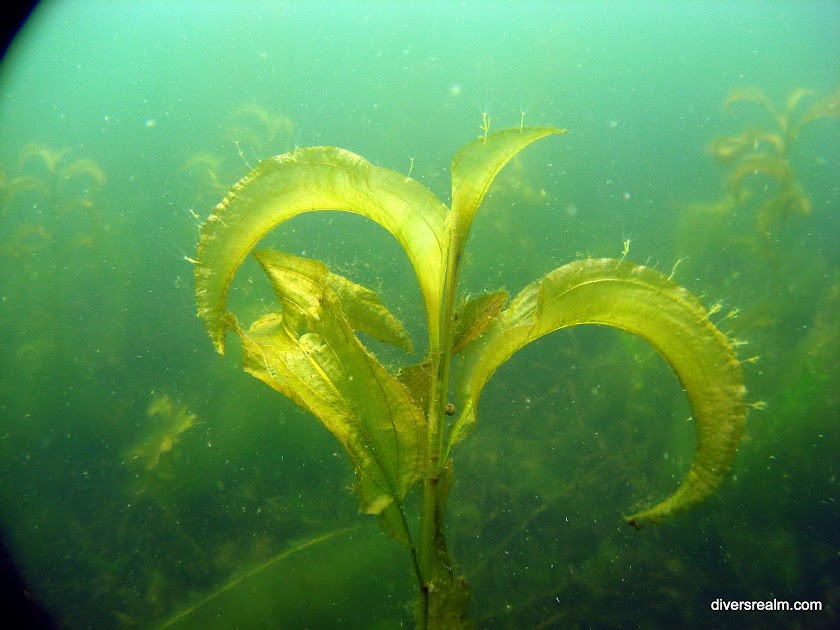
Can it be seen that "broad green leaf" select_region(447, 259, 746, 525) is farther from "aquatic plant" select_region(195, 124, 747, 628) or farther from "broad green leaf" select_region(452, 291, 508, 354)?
"broad green leaf" select_region(452, 291, 508, 354)

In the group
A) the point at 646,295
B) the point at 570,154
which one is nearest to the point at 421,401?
the point at 646,295

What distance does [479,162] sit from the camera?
4.47ft

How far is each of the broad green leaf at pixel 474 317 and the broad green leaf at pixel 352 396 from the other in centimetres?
33

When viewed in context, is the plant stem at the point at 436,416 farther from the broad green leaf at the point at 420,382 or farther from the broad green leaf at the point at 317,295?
the broad green leaf at the point at 317,295

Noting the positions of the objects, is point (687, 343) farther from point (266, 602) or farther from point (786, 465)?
point (266, 602)

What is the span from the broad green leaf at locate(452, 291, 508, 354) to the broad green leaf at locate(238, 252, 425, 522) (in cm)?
33

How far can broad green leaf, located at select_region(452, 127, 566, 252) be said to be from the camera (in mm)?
1352

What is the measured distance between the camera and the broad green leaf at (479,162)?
1.35 metres

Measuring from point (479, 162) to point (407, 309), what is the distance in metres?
1.55

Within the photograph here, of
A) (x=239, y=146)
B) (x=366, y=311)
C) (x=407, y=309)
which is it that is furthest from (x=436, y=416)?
(x=239, y=146)

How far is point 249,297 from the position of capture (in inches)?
111

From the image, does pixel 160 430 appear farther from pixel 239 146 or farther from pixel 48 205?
pixel 239 146

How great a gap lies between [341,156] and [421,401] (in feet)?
3.03

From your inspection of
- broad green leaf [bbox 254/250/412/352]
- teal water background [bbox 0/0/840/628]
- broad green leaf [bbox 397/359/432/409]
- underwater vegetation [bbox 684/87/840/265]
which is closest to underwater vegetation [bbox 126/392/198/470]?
teal water background [bbox 0/0/840/628]
